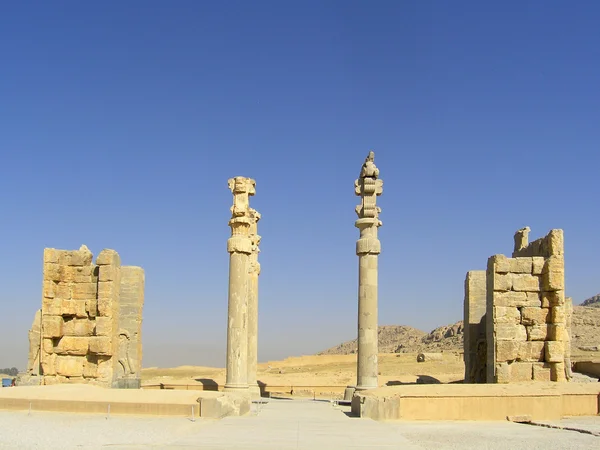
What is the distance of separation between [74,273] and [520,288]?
12.6 metres

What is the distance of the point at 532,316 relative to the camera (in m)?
18.8

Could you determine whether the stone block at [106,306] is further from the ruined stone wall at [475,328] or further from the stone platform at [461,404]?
the ruined stone wall at [475,328]

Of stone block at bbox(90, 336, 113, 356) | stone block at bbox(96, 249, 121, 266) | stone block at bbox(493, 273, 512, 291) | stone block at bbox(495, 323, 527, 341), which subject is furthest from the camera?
stone block at bbox(96, 249, 121, 266)

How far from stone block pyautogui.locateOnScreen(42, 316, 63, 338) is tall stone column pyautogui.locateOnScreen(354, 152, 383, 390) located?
8.59 metres

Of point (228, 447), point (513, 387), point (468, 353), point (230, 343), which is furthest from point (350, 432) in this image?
point (468, 353)

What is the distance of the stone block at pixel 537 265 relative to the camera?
62.1 ft

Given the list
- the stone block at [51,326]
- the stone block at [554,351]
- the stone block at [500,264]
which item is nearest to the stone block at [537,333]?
the stone block at [554,351]

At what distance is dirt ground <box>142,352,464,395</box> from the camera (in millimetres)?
27391

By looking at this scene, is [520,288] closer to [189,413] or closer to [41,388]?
[189,413]

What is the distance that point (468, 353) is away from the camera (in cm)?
2169

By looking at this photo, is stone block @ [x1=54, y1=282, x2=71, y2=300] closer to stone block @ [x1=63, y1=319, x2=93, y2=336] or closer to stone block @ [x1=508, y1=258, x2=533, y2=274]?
stone block @ [x1=63, y1=319, x2=93, y2=336]

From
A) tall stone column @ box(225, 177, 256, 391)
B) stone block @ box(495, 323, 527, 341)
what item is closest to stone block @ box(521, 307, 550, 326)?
stone block @ box(495, 323, 527, 341)

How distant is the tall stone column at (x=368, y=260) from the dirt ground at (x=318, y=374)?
7.49 meters

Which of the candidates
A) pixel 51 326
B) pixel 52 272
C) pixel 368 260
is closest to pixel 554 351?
pixel 368 260
